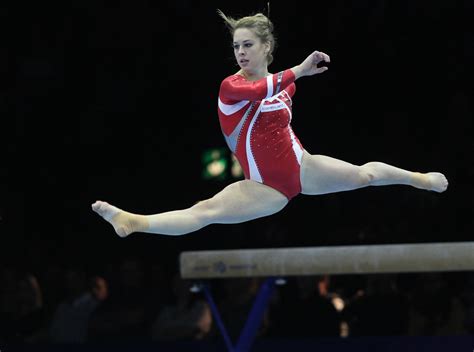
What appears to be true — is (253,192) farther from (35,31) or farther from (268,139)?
(35,31)

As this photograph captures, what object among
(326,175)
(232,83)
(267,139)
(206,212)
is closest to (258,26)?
(232,83)

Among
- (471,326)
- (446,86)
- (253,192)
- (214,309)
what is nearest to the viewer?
(253,192)

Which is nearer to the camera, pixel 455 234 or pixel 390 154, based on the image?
pixel 455 234

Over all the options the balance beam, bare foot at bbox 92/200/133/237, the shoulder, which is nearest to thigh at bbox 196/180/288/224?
bare foot at bbox 92/200/133/237

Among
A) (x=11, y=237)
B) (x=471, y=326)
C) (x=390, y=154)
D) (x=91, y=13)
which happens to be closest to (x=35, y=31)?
(x=91, y=13)

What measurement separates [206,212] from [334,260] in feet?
6.13

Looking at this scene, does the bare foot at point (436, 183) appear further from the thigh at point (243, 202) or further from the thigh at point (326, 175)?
the thigh at point (243, 202)

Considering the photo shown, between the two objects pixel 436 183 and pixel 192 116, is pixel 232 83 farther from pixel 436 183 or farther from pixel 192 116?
pixel 192 116

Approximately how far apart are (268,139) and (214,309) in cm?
225

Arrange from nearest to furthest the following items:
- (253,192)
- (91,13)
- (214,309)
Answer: (253,192) → (214,309) → (91,13)

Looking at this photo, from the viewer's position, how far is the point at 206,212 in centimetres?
448

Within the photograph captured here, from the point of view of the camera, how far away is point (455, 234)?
8305mm

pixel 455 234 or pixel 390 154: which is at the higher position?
pixel 390 154

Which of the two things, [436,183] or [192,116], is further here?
[192,116]
